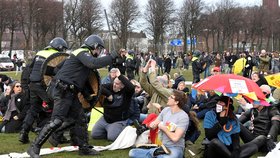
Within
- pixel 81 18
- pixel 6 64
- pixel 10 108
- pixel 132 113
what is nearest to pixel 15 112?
pixel 10 108

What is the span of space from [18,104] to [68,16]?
4532 cm

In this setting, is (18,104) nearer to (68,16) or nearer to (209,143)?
(209,143)

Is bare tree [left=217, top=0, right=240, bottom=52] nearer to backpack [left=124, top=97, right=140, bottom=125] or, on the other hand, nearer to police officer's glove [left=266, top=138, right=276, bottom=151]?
backpack [left=124, top=97, right=140, bottom=125]

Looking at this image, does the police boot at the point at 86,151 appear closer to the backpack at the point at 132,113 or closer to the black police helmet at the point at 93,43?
the backpack at the point at 132,113

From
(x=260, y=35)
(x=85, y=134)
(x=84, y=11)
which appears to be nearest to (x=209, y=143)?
(x=85, y=134)

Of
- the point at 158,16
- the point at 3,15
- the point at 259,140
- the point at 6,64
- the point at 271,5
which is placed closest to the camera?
the point at 259,140

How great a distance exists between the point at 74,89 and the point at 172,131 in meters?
1.69

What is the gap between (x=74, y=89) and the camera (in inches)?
267

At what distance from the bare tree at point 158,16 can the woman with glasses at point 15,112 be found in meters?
42.9

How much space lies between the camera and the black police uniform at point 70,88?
6492 mm

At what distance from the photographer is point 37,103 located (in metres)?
8.31

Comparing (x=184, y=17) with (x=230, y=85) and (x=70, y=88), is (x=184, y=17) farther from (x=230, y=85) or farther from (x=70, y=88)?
(x=230, y=85)

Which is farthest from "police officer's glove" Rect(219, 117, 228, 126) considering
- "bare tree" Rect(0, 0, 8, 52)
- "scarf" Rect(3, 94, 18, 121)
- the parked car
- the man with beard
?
"bare tree" Rect(0, 0, 8, 52)

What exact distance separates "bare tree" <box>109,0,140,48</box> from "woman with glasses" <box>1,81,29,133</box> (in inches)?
1660
